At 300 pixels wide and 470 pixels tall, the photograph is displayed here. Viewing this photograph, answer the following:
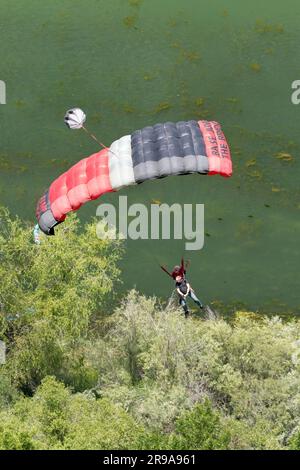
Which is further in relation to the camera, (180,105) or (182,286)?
(180,105)

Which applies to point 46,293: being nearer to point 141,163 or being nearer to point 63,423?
point 63,423

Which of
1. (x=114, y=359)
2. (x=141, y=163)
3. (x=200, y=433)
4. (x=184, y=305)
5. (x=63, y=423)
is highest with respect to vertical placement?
(x=141, y=163)

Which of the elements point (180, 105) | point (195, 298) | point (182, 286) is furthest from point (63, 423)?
point (180, 105)

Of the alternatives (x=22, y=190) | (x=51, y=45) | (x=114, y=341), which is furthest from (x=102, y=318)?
(x=51, y=45)

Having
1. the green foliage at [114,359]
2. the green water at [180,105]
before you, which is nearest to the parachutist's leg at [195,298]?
the green foliage at [114,359]

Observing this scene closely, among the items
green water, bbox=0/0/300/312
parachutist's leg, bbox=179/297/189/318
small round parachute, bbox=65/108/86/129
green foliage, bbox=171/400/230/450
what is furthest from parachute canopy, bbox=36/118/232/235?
green foliage, bbox=171/400/230/450
